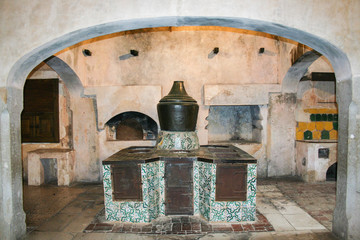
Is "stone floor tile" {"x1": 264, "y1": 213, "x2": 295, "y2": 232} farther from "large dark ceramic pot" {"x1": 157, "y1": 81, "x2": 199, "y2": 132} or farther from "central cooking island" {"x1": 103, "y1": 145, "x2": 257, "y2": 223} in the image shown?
"large dark ceramic pot" {"x1": 157, "y1": 81, "x2": 199, "y2": 132}

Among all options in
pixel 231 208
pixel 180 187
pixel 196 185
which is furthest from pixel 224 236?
pixel 180 187

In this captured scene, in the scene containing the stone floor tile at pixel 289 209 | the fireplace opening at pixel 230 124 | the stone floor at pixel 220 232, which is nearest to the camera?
the stone floor at pixel 220 232

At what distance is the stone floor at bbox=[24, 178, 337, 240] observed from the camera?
341 cm

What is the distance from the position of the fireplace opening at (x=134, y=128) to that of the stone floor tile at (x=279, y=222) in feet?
11.9

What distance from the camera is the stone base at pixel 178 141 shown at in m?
4.51

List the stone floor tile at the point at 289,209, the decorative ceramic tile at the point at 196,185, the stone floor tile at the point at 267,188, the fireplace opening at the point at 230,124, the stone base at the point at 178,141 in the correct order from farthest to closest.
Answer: the fireplace opening at the point at 230,124 → the stone floor tile at the point at 267,188 → the stone base at the point at 178,141 → the stone floor tile at the point at 289,209 → the decorative ceramic tile at the point at 196,185

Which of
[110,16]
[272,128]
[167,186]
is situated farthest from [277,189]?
[110,16]

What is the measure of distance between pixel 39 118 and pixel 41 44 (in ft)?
12.6

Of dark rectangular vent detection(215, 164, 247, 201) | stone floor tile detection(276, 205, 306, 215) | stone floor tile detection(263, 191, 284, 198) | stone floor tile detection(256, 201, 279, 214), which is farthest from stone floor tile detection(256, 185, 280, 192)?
dark rectangular vent detection(215, 164, 247, 201)

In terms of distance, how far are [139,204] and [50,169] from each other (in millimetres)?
3756

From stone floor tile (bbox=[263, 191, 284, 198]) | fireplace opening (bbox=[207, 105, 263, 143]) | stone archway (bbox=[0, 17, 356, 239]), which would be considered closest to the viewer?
stone archway (bbox=[0, 17, 356, 239])

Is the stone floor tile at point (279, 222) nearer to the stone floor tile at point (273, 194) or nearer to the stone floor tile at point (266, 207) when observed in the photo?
the stone floor tile at point (266, 207)

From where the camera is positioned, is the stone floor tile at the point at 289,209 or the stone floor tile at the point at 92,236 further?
the stone floor tile at the point at 289,209

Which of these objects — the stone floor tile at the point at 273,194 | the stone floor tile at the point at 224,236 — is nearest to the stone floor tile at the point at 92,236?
the stone floor tile at the point at 224,236
